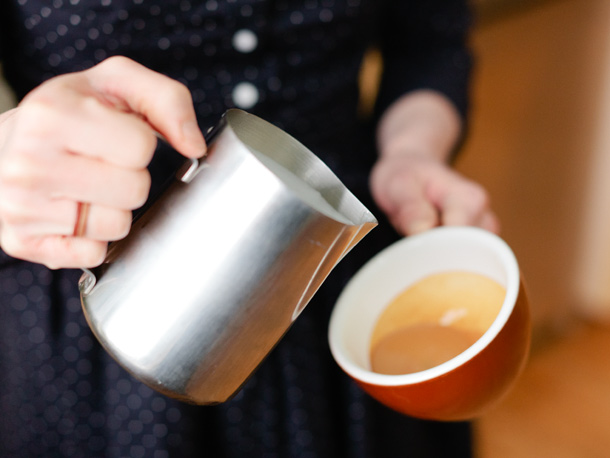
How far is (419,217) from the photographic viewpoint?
54 centimetres

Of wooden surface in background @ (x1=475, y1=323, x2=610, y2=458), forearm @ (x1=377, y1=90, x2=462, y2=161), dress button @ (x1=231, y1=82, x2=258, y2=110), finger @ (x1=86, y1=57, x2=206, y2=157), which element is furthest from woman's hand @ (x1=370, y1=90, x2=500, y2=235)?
wooden surface in background @ (x1=475, y1=323, x2=610, y2=458)

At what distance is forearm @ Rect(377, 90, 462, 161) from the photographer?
25.2 inches

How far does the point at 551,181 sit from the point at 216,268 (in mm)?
1184

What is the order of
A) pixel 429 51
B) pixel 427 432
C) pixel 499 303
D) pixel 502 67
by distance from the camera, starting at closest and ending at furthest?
pixel 499 303 < pixel 427 432 < pixel 429 51 < pixel 502 67

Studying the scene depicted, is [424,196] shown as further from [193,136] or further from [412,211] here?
[193,136]

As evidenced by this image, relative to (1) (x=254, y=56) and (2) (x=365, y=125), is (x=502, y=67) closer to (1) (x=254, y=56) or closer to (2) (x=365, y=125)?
(2) (x=365, y=125)

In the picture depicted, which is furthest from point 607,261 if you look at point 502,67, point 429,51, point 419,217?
point 419,217

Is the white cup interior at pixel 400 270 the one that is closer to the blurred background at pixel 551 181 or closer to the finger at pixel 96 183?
the finger at pixel 96 183

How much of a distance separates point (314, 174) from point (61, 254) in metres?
0.17

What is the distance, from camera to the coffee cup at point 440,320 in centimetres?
39

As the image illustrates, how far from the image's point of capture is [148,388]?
1.57 feet

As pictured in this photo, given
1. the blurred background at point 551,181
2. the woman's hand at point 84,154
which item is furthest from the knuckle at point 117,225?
the blurred background at point 551,181

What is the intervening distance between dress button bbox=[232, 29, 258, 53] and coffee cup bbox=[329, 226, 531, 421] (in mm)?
220

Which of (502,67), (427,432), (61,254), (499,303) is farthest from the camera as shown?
(502,67)
